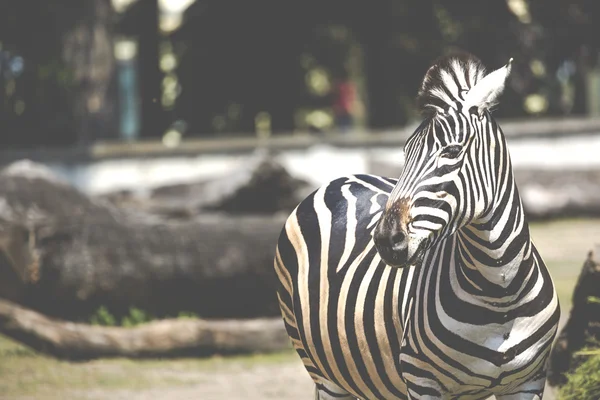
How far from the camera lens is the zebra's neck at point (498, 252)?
4.30 meters

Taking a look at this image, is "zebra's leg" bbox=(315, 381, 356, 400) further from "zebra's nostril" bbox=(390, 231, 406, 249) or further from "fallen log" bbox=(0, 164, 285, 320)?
"fallen log" bbox=(0, 164, 285, 320)

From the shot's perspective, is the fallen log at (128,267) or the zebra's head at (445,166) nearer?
the zebra's head at (445,166)

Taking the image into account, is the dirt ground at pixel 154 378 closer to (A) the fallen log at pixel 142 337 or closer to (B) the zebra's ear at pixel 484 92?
(A) the fallen log at pixel 142 337

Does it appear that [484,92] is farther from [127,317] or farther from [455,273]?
[127,317]


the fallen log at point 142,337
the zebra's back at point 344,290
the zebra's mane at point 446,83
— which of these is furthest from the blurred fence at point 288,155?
the zebra's mane at point 446,83

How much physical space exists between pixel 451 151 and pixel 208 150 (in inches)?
508

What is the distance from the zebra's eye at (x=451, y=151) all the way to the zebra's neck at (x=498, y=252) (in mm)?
265

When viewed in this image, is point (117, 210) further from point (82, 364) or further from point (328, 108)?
point (328, 108)

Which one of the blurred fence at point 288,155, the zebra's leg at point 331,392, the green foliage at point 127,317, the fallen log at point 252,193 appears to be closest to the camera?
the zebra's leg at point 331,392

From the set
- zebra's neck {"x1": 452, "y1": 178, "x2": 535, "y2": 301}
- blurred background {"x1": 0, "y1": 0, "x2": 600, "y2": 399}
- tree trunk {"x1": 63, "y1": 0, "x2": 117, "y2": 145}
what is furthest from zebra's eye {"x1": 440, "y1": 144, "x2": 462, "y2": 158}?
tree trunk {"x1": 63, "y1": 0, "x2": 117, "y2": 145}

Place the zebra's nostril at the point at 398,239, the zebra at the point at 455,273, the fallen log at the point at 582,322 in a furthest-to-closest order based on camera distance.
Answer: the fallen log at the point at 582,322, the zebra at the point at 455,273, the zebra's nostril at the point at 398,239

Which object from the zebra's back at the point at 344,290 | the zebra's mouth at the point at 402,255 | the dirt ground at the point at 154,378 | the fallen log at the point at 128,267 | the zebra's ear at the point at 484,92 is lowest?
the dirt ground at the point at 154,378

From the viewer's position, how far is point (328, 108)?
3109 cm

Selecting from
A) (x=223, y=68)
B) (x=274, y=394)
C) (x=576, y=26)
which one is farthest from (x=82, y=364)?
(x=223, y=68)
